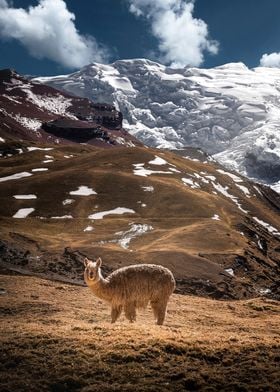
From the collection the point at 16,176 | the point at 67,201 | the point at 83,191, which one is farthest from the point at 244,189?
the point at 67,201

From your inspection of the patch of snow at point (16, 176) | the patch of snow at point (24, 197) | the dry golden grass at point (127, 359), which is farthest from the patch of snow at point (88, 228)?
the dry golden grass at point (127, 359)

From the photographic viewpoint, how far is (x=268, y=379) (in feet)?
48.5

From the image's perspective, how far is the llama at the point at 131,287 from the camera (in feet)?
73.3

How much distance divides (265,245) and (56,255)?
48152 mm

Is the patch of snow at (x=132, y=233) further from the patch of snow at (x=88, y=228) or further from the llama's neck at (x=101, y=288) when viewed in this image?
the llama's neck at (x=101, y=288)

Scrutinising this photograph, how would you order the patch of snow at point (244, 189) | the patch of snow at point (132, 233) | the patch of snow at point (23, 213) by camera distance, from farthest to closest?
the patch of snow at point (244, 189)
the patch of snow at point (23, 213)
the patch of snow at point (132, 233)

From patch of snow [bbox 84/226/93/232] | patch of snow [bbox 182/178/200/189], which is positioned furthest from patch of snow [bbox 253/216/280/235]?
patch of snow [bbox 84/226/93/232]

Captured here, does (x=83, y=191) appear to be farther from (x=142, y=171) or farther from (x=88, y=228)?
(x=142, y=171)

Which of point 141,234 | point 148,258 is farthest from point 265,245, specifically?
point 148,258

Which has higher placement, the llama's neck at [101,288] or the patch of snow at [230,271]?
the patch of snow at [230,271]

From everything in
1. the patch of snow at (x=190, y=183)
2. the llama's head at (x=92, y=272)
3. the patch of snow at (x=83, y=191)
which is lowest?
the llama's head at (x=92, y=272)

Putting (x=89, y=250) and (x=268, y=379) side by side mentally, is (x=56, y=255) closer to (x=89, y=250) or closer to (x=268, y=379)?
(x=89, y=250)

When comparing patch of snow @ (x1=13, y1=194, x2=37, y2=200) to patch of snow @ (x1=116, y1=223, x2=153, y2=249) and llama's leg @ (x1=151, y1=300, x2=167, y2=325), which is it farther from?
llama's leg @ (x1=151, y1=300, x2=167, y2=325)

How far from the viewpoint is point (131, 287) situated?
22.6m
